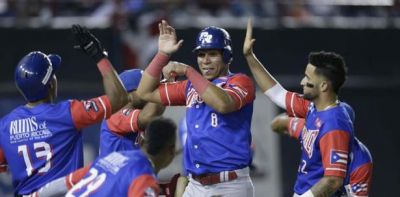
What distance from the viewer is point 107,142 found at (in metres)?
9.34

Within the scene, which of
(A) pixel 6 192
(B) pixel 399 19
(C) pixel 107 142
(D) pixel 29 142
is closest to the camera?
(D) pixel 29 142

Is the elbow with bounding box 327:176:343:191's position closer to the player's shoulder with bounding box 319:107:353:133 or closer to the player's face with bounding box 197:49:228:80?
the player's shoulder with bounding box 319:107:353:133

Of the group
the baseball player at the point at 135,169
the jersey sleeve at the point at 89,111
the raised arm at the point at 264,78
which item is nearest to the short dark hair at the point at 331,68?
the raised arm at the point at 264,78

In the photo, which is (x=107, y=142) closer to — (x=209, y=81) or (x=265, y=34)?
(x=209, y=81)

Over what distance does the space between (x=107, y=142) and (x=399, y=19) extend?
7709 mm

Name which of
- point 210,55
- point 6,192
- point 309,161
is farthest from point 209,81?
point 6,192

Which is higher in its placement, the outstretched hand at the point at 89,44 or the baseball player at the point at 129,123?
the outstretched hand at the point at 89,44

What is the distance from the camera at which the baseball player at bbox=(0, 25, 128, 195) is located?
8133 mm

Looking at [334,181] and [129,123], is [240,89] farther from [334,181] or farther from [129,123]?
[334,181]

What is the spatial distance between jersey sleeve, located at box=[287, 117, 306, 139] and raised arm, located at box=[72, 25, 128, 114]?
2059 mm

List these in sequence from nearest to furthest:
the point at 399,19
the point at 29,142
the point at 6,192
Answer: the point at 29,142, the point at 6,192, the point at 399,19

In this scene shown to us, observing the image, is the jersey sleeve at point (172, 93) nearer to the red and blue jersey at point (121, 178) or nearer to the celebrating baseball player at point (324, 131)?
the celebrating baseball player at point (324, 131)

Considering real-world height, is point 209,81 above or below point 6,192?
above

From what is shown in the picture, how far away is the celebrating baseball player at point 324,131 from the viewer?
8.37 m
